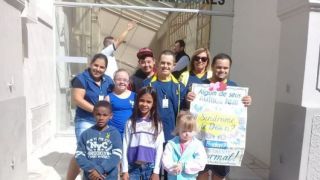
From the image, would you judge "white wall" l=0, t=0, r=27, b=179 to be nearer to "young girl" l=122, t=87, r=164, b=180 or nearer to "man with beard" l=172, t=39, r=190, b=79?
"young girl" l=122, t=87, r=164, b=180

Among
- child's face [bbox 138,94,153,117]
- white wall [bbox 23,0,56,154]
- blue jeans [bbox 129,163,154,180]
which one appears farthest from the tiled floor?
child's face [bbox 138,94,153,117]

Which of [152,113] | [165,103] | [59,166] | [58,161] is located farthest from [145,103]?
[58,161]

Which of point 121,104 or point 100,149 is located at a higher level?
point 121,104

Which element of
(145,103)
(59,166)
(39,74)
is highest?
(39,74)

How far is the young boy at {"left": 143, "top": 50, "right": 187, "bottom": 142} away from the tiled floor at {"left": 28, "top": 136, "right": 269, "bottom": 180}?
1.89 metres

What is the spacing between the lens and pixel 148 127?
9.14 feet

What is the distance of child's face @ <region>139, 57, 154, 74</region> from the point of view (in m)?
3.17

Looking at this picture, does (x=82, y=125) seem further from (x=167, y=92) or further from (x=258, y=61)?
(x=258, y=61)

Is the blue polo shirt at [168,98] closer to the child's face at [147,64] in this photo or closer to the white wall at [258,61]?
the child's face at [147,64]

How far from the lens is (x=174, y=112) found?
3.05m

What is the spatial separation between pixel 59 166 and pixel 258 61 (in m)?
3.77

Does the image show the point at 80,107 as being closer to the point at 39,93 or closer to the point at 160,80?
the point at 160,80

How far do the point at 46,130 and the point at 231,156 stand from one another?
4.05m

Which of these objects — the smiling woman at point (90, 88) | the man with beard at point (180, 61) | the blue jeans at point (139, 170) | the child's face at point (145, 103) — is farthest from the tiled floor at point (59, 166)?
the child's face at point (145, 103)
